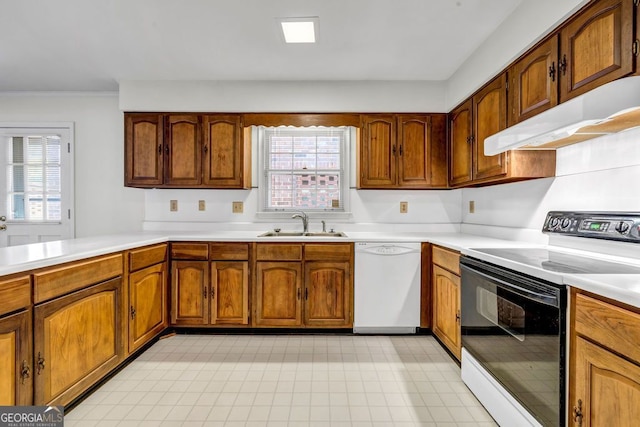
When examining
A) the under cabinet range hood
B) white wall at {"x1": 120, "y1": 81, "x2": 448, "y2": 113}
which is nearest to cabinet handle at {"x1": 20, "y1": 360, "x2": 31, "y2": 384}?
white wall at {"x1": 120, "y1": 81, "x2": 448, "y2": 113}

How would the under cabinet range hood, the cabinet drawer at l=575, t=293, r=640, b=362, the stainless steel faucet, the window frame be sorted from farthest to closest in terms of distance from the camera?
1. the window frame
2. the stainless steel faucet
3. the under cabinet range hood
4. the cabinet drawer at l=575, t=293, r=640, b=362

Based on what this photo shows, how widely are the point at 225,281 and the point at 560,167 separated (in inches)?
102

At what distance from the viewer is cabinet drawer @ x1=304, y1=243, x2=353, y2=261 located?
295 centimetres

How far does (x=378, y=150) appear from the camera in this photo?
3.24 meters

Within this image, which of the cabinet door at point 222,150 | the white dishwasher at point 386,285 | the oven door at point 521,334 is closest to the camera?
the oven door at point 521,334

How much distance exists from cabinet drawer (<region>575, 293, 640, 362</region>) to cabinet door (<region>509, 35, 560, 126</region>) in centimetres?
111

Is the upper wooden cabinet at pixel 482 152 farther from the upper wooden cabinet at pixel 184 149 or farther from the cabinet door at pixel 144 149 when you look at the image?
the cabinet door at pixel 144 149

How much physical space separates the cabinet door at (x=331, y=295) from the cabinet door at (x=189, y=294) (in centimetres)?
93

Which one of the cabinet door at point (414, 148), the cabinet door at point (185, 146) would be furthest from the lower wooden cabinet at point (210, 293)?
the cabinet door at point (414, 148)

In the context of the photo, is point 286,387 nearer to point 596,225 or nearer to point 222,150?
point 596,225

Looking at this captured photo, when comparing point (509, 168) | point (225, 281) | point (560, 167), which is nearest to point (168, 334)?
point (225, 281)

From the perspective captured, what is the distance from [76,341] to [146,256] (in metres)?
0.81

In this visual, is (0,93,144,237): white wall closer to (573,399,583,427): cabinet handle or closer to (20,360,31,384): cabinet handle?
(20,360,31,384): cabinet handle

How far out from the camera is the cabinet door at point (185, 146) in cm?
323
